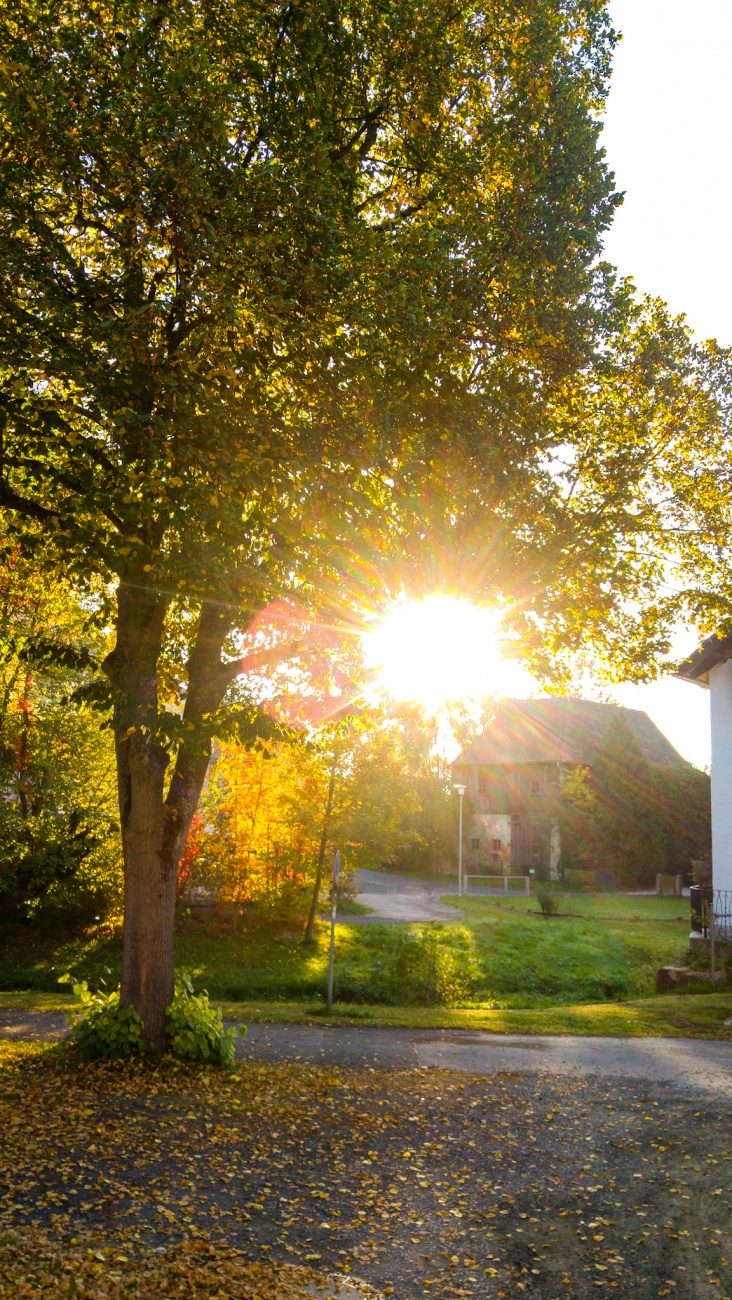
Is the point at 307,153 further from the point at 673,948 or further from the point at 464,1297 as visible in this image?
the point at 673,948

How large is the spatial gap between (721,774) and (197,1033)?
44.0ft

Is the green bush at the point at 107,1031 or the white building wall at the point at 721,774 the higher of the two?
the white building wall at the point at 721,774

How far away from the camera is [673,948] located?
25.4 metres

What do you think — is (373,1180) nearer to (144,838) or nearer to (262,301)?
(144,838)

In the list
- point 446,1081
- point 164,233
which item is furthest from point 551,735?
point 164,233

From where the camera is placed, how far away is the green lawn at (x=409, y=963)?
61.6 feet

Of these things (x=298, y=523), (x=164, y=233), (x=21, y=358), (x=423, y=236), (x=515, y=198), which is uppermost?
(x=515, y=198)

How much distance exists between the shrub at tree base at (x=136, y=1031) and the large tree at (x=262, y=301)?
19cm

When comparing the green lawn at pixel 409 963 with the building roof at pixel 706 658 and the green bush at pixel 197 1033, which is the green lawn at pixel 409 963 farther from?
the green bush at pixel 197 1033

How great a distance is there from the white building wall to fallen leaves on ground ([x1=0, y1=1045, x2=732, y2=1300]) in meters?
10.4

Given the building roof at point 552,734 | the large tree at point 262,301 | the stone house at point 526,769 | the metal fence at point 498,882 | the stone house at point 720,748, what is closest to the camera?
the large tree at point 262,301

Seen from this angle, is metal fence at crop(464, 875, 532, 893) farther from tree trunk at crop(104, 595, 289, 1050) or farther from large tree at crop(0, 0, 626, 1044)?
large tree at crop(0, 0, 626, 1044)

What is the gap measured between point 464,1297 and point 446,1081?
545cm

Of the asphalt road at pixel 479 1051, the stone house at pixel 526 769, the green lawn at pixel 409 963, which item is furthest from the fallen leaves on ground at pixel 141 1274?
the stone house at pixel 526 769
